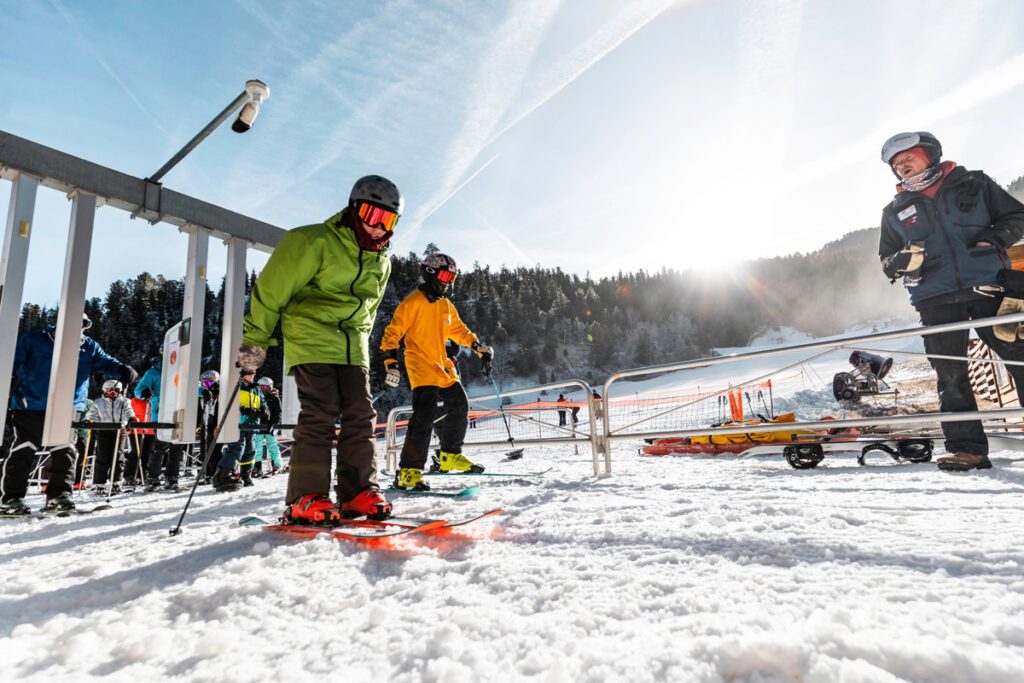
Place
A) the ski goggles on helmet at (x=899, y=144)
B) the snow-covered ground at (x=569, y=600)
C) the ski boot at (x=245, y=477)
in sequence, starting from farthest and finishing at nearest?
the ski boot at (x=245, y=477)
the ski goggles on helmet at (x=899, y=144)
the snow-covered ground at (x=569, y=600)

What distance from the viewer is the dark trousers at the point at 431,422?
12.9ft

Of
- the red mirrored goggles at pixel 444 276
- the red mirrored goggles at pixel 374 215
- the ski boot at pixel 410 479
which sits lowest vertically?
the ski boot at pixel 410 479

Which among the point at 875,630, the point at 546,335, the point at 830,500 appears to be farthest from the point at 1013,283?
the point at 546,335

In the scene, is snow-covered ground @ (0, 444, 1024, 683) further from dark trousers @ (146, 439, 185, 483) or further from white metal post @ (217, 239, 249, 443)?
dark trousers @ (146, 439, 185, 483)

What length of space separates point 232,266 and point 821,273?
277 ft

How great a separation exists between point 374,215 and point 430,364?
1.64 metres

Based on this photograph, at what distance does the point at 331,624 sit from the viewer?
120cm

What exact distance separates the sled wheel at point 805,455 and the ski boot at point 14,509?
596cm

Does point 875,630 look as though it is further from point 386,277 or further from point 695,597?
point 386,277

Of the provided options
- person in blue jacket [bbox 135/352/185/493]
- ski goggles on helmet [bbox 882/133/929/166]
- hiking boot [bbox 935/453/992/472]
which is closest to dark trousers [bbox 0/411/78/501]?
person in blue jacket [bbox 135/352/185/493]

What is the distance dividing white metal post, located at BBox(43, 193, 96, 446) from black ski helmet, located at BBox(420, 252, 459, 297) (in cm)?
281

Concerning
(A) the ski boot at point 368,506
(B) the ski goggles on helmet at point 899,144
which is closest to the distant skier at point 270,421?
(A) the ski boot at point 368,506

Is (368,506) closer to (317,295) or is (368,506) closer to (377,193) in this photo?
(317,295)

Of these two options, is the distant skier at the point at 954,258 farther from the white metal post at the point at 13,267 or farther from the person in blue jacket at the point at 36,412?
the white metal post at the point at 13,267
